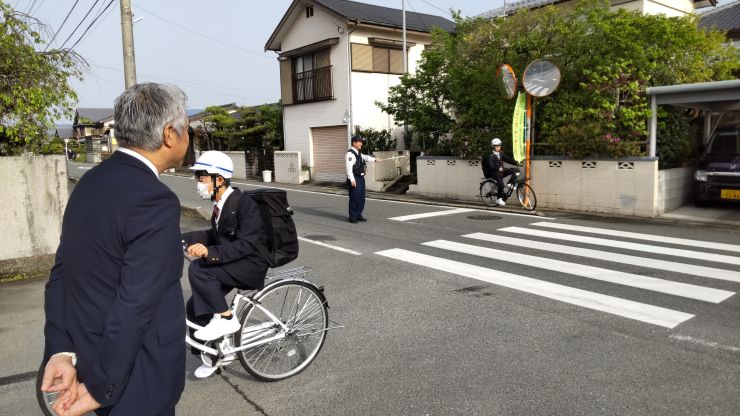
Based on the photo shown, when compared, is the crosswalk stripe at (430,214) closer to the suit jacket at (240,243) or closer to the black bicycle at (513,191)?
the black bicycle at (513,191)

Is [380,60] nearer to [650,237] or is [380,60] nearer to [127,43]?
[127,43]

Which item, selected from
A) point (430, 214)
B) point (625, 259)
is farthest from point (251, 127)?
point (625, 259)

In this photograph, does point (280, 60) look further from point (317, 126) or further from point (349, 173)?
point (349, 173)

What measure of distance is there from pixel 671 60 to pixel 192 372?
12.8m

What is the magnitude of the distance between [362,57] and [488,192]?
11478 millimetres

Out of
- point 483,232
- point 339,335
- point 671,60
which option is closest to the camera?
point 339,335

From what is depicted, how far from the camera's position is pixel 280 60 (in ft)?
83.6

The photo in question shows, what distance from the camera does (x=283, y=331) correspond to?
12.3 ft

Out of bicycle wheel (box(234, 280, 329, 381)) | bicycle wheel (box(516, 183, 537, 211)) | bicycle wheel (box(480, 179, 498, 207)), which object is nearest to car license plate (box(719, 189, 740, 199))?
bicycle wheel (box(516, 183, 537, 211))

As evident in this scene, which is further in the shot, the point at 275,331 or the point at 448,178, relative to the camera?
the point at 448,178

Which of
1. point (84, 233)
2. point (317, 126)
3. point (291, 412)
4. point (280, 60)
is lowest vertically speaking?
point (291, 412)

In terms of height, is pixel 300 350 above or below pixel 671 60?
below

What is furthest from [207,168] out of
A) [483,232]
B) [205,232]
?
[483,232]

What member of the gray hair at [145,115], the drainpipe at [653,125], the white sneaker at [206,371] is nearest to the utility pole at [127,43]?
the white sneaker at [206,371]
